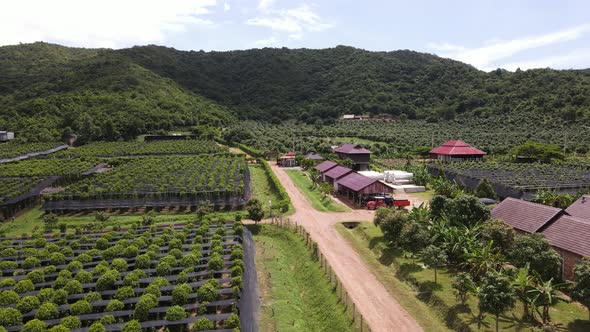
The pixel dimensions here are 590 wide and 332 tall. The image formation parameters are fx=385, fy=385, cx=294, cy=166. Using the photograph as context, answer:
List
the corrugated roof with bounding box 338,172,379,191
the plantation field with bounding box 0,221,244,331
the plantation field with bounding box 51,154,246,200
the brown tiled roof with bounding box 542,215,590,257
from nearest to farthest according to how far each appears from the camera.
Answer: the plantation field with bounding box 0,221,244,331 < the brown tiled roof with bounding box 542,215,590,257 < the plantation field with bounding box 51,154,246,200 < the corrugated roof with bounding box 338,172,379,191

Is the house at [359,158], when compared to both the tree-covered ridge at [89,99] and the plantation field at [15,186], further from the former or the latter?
the tree-covered ridge at [89,99]

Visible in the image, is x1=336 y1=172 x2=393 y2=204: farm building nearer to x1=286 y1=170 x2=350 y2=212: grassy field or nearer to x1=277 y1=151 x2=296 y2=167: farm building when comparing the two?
x1=286 y1=170 x2=350 y2=212: grassy field

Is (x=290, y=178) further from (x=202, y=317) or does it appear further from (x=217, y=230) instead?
(x=202, y=317)

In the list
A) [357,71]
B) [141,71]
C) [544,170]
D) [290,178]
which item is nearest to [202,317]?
[290,178]

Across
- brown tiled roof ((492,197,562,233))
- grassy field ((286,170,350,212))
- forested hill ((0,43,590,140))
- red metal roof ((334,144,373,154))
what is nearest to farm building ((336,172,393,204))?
grassy field ((286,170,350,212))

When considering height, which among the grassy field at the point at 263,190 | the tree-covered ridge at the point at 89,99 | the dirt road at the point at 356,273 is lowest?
the dirt road at the point at 356,273

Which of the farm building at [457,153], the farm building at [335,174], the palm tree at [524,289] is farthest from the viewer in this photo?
the farm building at [457,153]

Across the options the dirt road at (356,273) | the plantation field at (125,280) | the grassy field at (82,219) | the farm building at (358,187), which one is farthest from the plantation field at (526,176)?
the plantation field at (125,280)
